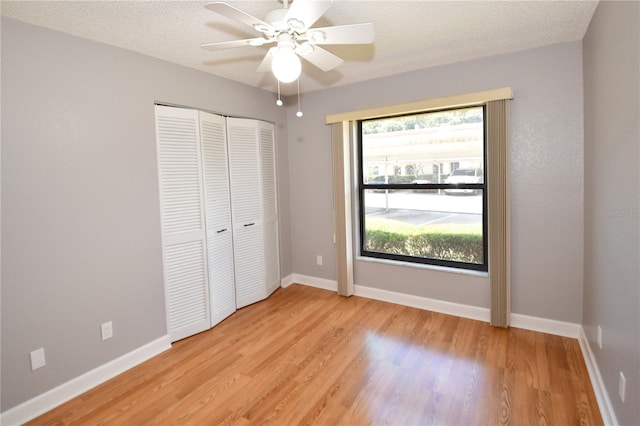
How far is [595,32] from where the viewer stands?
2.09m

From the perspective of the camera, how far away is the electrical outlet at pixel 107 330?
2.36 metres

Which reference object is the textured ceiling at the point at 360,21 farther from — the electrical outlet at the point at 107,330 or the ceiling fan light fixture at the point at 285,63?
the electrical outlet at the point at 107,330

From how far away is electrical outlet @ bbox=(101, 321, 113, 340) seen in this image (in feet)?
7.75

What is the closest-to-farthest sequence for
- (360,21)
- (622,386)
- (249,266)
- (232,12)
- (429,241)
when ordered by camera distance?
1. (232,12)
2. (622,386)
3. (360,21)
4. (429,241)
5. (249,266)

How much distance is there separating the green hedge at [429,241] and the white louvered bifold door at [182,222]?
1950 mm

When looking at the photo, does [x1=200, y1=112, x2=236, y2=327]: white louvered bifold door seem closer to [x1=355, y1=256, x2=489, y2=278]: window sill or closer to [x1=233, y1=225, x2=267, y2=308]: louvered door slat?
[x1=233, y1=225, x2=267, y2=308]: louvered door slat

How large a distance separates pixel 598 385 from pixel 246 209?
3.19 metres

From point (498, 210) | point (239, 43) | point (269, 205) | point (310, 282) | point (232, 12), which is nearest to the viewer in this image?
point (232, 12)

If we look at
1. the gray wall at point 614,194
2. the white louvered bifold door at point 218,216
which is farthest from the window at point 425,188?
the white louvered bifold door at point 218,216

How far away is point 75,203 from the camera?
7.23 ft

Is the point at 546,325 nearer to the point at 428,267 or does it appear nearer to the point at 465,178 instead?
the point at 428,267

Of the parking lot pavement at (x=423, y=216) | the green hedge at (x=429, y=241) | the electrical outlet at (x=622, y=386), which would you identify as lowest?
the electrical outlet at (x=622, y=386)

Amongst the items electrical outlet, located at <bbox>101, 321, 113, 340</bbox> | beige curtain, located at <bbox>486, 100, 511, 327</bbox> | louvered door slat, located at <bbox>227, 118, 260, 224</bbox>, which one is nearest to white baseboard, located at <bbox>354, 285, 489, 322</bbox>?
beige curtain, located at <bbox>486, 100, 511, 327</bbox>

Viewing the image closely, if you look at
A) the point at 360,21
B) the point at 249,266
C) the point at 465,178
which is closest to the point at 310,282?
the point at 249,266
